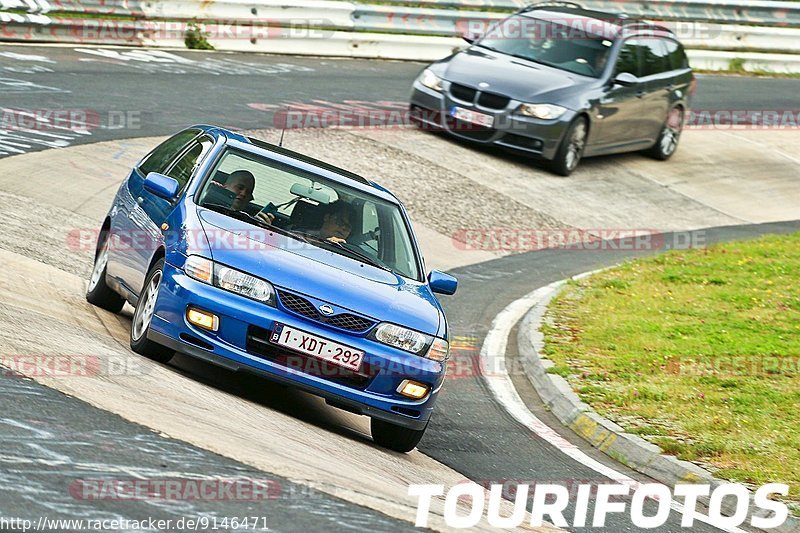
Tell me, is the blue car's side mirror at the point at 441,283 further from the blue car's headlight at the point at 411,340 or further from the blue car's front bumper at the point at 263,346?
the blue car's front bumper at the point at 263,346

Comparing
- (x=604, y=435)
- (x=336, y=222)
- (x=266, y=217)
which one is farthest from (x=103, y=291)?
(x=604, y=435)

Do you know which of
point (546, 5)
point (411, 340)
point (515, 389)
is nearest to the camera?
point (411, 340)

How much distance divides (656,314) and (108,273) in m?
5.53

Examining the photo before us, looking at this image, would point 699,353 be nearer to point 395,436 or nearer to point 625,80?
point 395,436

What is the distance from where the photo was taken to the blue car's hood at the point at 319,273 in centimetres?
804

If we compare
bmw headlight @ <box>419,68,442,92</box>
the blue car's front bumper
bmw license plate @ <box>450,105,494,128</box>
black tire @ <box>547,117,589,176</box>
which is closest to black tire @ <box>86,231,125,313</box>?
the blue car's front bumper

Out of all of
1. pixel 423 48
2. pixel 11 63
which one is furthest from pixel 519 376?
pixel 423 48

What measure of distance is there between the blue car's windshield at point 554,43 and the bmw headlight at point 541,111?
3.88 ft

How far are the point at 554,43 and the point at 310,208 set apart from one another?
441 inches

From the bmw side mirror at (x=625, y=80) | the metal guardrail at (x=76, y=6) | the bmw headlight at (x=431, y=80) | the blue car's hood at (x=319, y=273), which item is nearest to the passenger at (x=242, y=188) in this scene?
the blue car's hood at (x=319, y=273)

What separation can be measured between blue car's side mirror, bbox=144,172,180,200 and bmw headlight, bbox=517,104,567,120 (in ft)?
31.9

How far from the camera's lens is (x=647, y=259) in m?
15.7

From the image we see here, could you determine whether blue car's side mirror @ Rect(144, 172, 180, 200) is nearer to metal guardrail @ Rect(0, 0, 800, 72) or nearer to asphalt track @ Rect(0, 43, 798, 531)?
asphalt track @ Rect(0, 43, 798, 531)

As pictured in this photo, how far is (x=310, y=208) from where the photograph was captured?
913 centimetres
